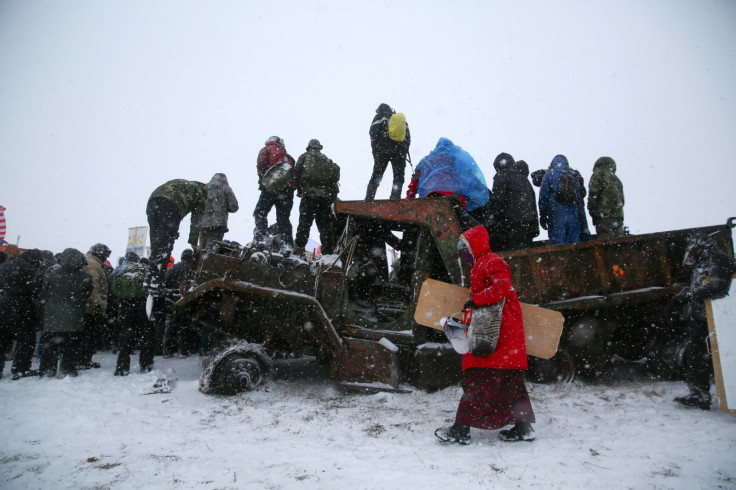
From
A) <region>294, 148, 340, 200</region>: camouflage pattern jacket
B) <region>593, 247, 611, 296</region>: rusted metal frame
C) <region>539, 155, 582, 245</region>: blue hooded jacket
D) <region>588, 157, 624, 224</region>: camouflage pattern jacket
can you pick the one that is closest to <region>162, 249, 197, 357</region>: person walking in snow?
<region>294, 148, 340, 200</region>: camouflage pattern jacket

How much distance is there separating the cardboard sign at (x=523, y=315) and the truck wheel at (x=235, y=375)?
79.8 inches

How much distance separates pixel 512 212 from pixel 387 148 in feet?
7.36

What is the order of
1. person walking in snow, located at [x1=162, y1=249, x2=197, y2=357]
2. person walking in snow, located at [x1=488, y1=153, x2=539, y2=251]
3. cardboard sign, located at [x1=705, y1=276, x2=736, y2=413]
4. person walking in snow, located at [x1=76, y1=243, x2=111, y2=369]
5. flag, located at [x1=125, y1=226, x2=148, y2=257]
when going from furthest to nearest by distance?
flag, located at [x1=125, y1=226, x2=148, y2=257] < person walking in snow, located at [x1=162, y1=249, x2=197, y2=357] < person walking in snow, located at [x1=76, y1=243, x2=111, y2=369] < person walking in snow, located at [x1=488, y1=153, x2=539, y2=251] < cardboard sign, located at [x1=705, y1=276, x2=736, y2=413]

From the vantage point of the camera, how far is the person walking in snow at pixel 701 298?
3.37m

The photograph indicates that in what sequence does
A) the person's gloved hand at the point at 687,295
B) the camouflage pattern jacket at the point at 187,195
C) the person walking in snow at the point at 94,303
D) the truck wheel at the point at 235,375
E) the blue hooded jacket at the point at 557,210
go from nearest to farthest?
1. the person's gloved hand at the point at 687,295
2. the truck wheel at the point at 235,375
3. the blue hooded jacket at the point at 557,210
4. the person walking in snow at the point at 94,303
5. the camouflage pattern jacket at the point at 187,195

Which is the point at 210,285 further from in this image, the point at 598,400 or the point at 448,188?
the point at 598,400

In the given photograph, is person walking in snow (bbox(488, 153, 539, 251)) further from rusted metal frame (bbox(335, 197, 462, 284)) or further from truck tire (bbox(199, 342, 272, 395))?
truck tire (bbox(199, 342, 272, 395))

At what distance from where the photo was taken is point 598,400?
3.77 meters

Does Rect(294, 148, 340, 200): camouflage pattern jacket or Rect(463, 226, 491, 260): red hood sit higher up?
Rect(294, 148, 340, 200): camouflage pattern jacket

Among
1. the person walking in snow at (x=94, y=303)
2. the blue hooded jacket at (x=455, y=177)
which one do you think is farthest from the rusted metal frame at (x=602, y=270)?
the person walking in snow at (x=94, y=303)

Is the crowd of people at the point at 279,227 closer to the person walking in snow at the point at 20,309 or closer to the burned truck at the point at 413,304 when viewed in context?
the person walking in snow at the point at 20,309

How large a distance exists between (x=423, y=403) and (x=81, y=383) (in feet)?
12.9

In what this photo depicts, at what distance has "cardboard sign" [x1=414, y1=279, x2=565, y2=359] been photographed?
3160mm

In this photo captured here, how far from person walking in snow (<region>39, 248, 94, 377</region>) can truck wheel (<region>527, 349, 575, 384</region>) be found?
576 cm
